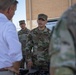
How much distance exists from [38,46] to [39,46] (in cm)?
2

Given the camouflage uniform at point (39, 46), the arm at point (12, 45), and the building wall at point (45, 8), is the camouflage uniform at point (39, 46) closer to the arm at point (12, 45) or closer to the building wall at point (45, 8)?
the arm at point (12, 45)

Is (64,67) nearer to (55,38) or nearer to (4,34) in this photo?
(55,38)

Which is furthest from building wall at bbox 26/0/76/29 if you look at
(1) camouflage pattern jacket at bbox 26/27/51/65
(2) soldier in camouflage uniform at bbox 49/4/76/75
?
(2) soldier in camouflage uniform at bbox 49/4/76/75

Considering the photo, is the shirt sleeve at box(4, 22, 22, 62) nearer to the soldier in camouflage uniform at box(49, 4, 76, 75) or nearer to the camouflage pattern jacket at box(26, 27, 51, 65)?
the soldier in camouflage uniform at box(49, 4, 76, 75)

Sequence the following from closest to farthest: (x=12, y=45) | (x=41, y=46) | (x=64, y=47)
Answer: (x=64, y=47) < (x=12, y=45) < (x=41, y=46)

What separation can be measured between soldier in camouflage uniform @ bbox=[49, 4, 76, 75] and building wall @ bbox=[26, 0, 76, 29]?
12.9 metres

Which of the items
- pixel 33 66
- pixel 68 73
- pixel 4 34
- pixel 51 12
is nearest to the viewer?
pixel 68 73

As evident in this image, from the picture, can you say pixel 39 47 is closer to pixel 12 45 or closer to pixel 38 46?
pixel 38 46

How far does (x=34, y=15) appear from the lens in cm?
1585

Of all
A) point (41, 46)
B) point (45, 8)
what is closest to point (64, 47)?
point (41, 46)

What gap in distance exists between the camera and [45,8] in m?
15.5

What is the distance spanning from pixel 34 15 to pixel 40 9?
0.44 m

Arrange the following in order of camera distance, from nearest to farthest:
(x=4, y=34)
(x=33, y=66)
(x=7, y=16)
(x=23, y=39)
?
(x=4, y=34) → (x=7, y=16) → (x=33, y=66) → (x=23, y=39)

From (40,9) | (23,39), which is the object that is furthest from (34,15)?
(23,39)
